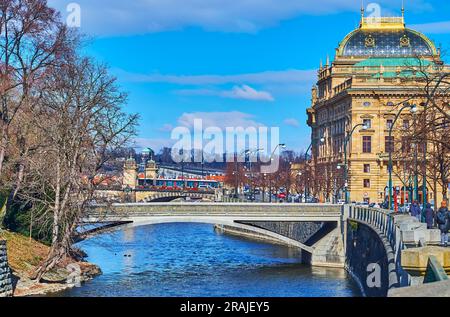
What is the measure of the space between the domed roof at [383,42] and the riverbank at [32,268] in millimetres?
75334

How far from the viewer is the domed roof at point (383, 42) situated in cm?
11856

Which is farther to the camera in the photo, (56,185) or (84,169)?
(84,169)

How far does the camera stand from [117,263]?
194 ft

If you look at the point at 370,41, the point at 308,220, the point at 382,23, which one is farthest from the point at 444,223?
the point at 382,23

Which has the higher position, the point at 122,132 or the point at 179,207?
the point at 122,132

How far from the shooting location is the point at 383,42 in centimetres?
12081

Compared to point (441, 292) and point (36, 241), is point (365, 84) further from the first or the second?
point (441, 292)

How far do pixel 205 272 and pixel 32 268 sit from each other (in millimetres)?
12894

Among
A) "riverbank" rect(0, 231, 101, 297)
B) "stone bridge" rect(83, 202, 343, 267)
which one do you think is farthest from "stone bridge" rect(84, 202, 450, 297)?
"riverbank" rect(0, 231, 101, 297)

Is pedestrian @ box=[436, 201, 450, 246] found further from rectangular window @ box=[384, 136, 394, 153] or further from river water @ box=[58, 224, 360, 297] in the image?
river water @ box=[58, 224, 360, 297]

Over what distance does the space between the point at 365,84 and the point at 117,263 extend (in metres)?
51.5

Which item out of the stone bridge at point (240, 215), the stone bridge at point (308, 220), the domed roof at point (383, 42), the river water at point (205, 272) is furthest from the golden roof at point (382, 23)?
the stone bridge at point (240, 215)

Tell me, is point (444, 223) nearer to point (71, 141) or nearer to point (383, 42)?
point (71, 141)

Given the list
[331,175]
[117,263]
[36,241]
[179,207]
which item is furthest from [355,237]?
[331,175]
